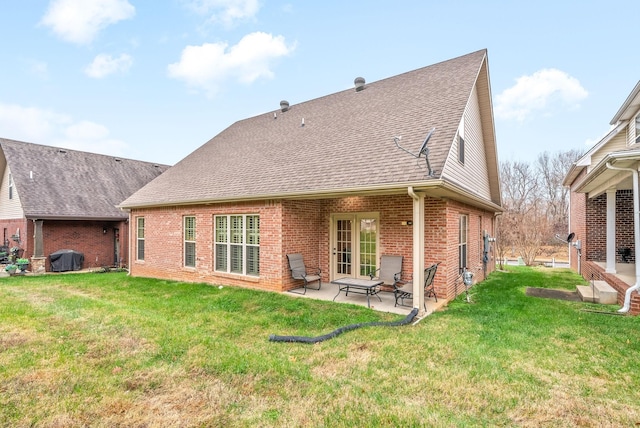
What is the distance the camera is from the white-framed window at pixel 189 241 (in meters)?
10.5

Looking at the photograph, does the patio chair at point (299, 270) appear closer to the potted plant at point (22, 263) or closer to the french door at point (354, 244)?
the french door at point (354, 244)

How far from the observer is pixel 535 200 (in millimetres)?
26812

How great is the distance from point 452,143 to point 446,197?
3.90ft

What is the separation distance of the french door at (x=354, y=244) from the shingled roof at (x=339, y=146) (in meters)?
1.76

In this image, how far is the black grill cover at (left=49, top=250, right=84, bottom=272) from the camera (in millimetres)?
14273

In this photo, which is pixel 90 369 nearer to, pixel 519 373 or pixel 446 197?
pixel 519 373

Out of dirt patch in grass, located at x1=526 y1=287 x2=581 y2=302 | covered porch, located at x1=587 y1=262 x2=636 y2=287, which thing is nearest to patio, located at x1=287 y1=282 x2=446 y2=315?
dirt patch in grass, located at x1=526 y1=287 x2=581 y2=302

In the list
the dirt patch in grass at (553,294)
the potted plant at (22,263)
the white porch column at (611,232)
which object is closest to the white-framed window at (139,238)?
the potted plant at (22,263)

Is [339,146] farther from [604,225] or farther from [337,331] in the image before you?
[604,225]

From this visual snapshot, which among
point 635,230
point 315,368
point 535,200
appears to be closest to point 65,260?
point 315,368

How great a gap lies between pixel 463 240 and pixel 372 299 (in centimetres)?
342

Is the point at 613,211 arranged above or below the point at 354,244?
above

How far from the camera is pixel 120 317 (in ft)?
20.5

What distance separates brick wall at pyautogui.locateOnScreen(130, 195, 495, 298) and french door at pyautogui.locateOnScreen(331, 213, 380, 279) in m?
0.17
